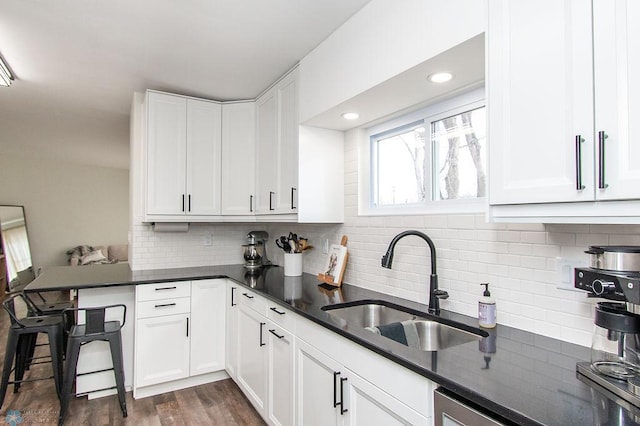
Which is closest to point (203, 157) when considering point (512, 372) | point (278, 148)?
point (278, 148)

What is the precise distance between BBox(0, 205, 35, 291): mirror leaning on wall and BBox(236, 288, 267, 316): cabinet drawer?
5.72 m

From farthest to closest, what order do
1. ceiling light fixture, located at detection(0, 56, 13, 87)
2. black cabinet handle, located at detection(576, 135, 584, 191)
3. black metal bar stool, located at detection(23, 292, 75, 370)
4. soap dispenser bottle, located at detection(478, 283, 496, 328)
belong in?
black metal bar stool, located at detection(23, 292, 75, 370)
ceiling light fixture, located at detection(0, 56, 13, 87)
soap dispenser bottle, located at detection(478, 283, 496, 328)
black cabinet handle, located at detection(576, 135, 584, 191)

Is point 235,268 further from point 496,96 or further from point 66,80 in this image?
point 496,96

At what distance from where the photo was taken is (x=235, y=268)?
3.35 metres

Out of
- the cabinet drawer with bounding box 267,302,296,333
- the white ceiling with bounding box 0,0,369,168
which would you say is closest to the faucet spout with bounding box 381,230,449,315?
the cabinet drawer with bounding box 267,302,296,333

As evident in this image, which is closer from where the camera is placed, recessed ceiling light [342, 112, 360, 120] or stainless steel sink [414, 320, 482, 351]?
stainless steel sink [414, 320, 482, 351]

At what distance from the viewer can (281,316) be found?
202cm

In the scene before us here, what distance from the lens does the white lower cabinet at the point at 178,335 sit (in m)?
2.68

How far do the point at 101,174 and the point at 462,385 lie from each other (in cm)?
819

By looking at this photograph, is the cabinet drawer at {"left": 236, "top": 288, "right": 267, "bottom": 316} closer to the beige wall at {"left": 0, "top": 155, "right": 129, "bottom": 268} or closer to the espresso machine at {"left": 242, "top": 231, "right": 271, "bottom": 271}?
the espresso machine at {"left": 242, "top": 231, "right": 271, "bottom": 271}

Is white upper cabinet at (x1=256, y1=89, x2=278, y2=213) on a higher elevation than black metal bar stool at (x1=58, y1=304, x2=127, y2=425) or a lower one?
higher

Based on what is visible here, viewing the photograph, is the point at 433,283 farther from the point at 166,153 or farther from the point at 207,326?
the point at 166,153

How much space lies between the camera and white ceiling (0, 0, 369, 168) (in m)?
1.91

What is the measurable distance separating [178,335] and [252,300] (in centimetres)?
81
